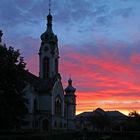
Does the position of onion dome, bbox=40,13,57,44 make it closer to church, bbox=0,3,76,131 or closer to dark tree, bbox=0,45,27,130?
church, bbox=0,3,76,131

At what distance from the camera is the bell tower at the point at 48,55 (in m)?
113

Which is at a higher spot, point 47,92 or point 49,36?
point 49,36

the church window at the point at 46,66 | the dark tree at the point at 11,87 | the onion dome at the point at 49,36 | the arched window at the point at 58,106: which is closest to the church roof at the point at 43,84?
the arched window at the point at 58,106

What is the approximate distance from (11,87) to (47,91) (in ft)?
169

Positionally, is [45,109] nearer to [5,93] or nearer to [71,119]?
[71,119]

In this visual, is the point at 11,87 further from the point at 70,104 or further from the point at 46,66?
the point at 70,104

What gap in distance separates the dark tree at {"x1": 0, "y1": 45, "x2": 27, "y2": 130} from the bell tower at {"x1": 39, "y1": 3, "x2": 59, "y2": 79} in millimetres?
59171

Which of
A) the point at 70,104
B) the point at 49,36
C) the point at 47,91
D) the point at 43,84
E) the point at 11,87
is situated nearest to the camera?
the point at 11,87

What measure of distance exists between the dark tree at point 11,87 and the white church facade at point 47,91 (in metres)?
35.8

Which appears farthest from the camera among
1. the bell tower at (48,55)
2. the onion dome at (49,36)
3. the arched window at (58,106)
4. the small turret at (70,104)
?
the small turret at (70,104)

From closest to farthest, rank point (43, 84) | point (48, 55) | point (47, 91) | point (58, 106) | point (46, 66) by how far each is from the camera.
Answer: point (47, 91) → point (43, 84) → point (58, 106) → point (46, 66) → point (48, 55)

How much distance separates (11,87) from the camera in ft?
167

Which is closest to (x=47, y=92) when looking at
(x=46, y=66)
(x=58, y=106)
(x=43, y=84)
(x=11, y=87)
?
(x=43, y=84)

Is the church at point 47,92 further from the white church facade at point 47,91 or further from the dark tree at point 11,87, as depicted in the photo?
the dark tree at point 11,87
